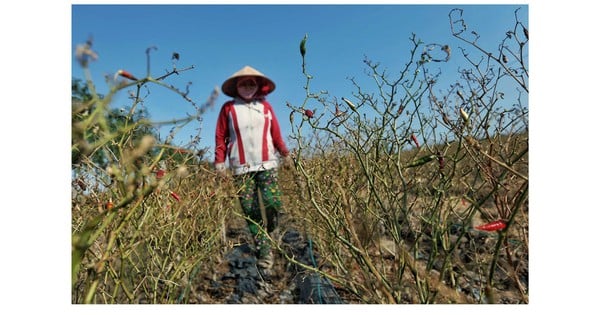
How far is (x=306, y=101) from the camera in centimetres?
130

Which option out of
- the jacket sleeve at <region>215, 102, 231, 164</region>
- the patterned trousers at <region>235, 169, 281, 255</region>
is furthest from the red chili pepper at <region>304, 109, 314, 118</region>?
the patterned trousers at <region>235, 169, 281, 255</region>

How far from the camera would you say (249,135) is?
7.54 ft

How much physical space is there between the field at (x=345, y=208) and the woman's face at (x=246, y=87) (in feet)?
1.18

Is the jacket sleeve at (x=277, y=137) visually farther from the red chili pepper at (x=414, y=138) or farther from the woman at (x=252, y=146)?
the red chili pepper at (x=414, y=138)

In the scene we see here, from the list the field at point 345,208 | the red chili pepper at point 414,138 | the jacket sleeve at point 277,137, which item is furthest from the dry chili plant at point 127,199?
the red chili pepper at point 414,138

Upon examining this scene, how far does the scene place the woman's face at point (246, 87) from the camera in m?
1.84

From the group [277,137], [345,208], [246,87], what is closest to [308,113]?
[345,208]

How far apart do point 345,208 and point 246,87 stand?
998 millimetres

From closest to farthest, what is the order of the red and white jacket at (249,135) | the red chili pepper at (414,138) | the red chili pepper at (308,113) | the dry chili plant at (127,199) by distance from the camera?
the dry chili plant at (127,199), the red chili pepper at (308,113), the red chili pepper at (414,138), the red and white jacket at (249,135)

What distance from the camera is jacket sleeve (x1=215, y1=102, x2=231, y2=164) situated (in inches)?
79.7

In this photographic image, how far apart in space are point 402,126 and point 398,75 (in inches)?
6.2
